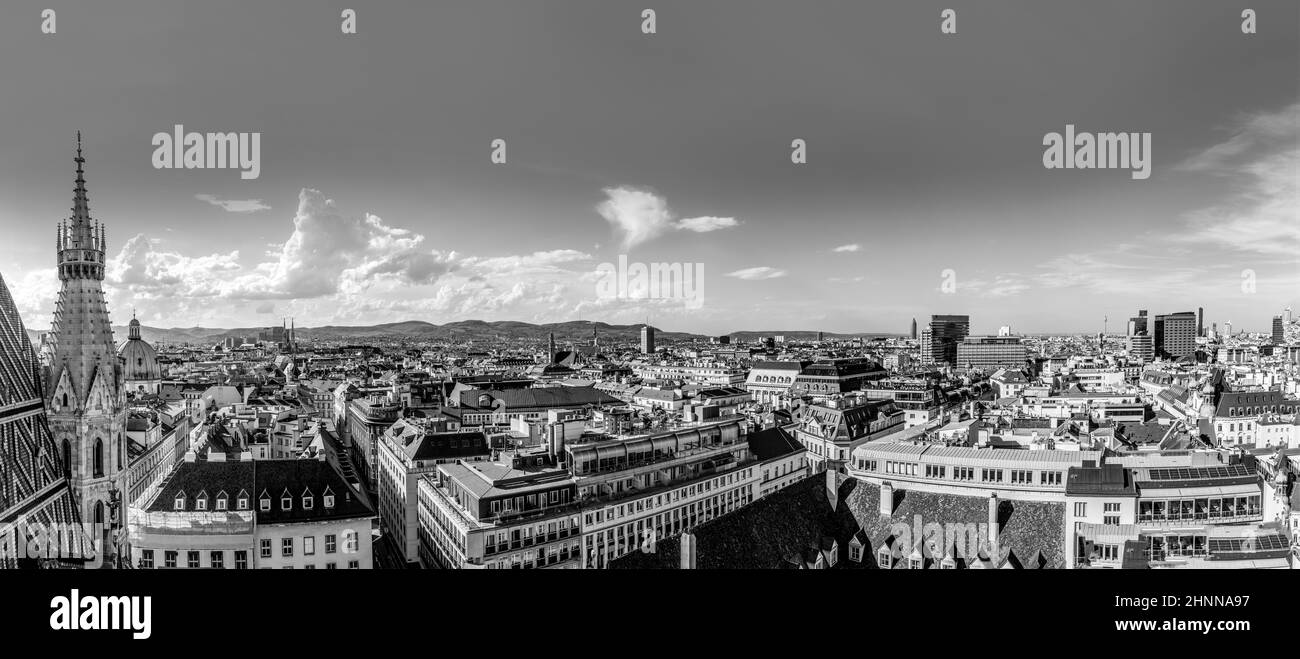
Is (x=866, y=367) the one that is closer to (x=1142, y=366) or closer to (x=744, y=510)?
(x=1142, y=366)

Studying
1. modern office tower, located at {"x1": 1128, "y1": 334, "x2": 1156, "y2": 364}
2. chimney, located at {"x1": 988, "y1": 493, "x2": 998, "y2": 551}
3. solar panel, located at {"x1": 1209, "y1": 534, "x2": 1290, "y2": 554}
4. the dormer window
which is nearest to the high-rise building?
the dormer window

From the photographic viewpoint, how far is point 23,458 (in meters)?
9.77

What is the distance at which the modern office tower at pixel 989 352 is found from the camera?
75.0 meters

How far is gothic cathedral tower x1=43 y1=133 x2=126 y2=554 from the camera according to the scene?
420 inches

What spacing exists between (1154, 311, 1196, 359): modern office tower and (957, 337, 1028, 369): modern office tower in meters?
12.0

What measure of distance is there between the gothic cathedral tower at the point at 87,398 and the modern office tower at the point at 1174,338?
68.8 m

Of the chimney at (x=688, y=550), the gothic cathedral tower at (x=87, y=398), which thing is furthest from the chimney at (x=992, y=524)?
the gothic cathedral tower at (x=87, y=398)

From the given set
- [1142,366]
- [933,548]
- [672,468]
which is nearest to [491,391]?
[672,468]

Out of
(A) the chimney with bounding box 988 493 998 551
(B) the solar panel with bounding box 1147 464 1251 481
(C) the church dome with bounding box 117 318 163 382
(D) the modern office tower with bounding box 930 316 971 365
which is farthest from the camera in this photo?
(D) the modern office tower with bounding box 930 316 971 365

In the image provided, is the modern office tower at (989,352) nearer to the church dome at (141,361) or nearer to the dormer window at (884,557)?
the dormer window at (884,557)

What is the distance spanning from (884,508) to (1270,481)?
1021 cm

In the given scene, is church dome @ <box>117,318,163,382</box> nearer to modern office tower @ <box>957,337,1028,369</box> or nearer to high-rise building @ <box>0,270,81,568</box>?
high-rise building @ <box>0,270,81,568</box>
